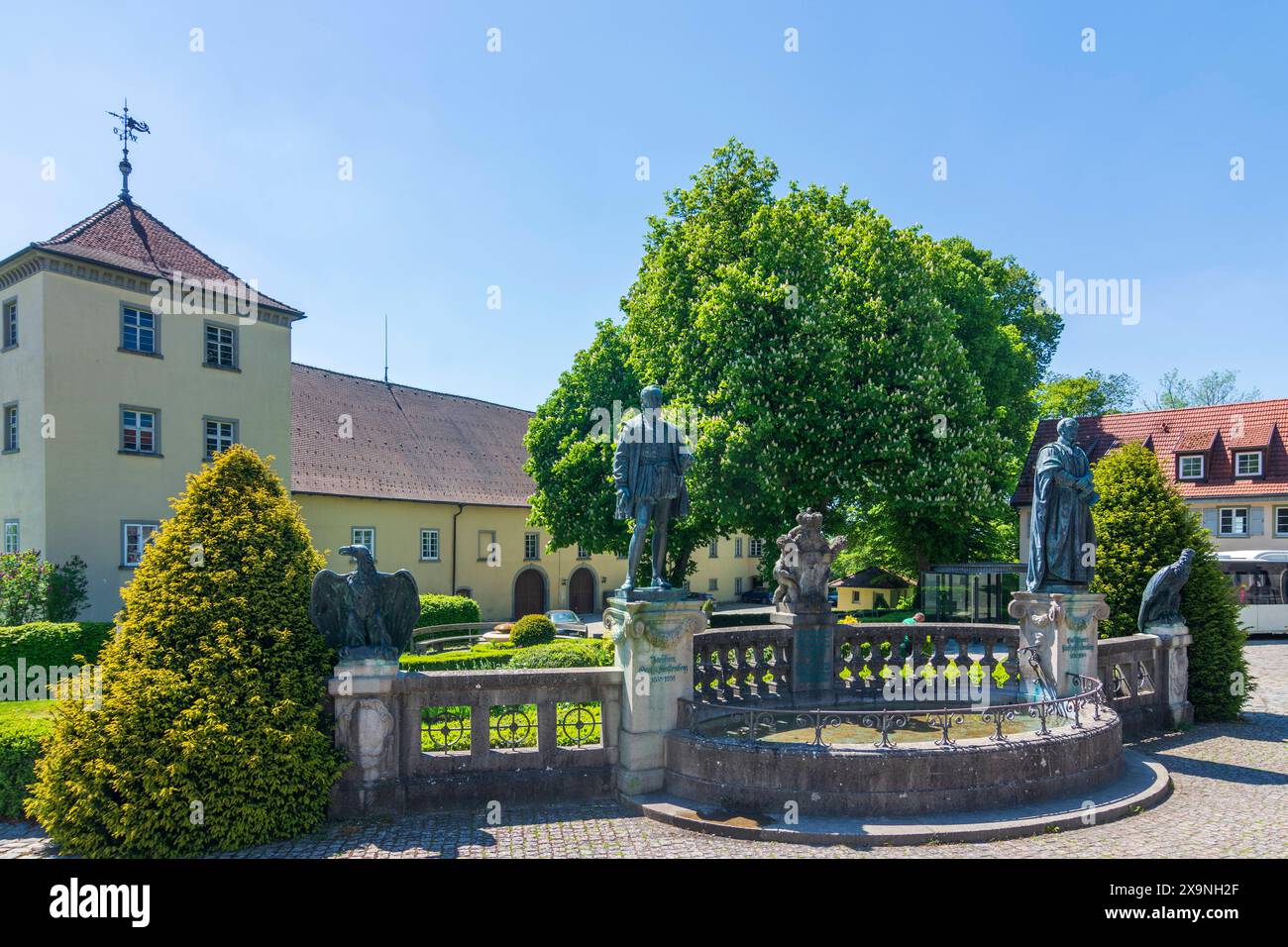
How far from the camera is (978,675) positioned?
38.5 feet

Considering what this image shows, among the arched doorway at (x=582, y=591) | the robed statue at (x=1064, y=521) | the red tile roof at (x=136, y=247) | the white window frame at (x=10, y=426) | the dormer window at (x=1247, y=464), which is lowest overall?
the arched doorway at (x=582, y=591)

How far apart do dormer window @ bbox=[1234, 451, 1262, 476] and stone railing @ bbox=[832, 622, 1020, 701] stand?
88.5 feet

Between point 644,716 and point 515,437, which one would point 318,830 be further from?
point 515,437

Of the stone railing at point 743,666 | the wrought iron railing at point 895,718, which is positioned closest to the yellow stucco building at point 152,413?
the stone railing at point 743,666

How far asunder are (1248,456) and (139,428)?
39001 mm

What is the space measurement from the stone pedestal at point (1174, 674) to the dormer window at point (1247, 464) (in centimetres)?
2557

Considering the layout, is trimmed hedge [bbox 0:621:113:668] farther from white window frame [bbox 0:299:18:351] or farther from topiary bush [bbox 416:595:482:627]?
topiary bush [bbox 416:595:482:627]

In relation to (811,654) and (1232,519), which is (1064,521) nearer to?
(811,654)

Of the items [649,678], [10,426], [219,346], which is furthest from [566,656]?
[10,426]

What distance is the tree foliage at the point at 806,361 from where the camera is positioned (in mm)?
20344

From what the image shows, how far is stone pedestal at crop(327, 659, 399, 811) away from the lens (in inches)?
309

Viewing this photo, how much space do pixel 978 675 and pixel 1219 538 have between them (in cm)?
2741

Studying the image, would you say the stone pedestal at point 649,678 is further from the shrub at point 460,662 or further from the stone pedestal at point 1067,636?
the shrub at point 460,662

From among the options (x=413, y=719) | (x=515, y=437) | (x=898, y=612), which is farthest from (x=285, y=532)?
(x=515, y=437)
